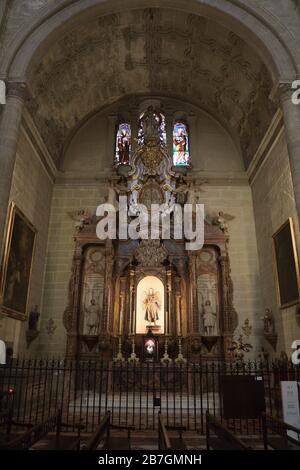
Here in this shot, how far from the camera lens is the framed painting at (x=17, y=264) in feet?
36.0

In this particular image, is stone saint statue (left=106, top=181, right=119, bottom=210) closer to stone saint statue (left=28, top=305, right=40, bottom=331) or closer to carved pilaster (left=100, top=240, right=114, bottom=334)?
carved pilaster (left=100, top=240, right=114, bottom=334)

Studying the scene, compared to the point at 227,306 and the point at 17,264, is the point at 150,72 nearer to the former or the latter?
the point at 17,264

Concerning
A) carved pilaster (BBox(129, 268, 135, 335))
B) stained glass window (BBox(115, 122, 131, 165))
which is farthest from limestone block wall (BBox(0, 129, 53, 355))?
carved pilaster (BBox(129, 268, 135, 335))

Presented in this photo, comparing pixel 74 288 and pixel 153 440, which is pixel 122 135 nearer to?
pixel 74 288

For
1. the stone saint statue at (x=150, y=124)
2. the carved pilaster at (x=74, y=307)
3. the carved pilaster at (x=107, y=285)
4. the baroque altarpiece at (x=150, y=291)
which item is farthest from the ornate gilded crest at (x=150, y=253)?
the stone saint statue at (x=150, y=124)

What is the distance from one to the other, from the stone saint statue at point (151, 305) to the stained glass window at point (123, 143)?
6272 millimetres

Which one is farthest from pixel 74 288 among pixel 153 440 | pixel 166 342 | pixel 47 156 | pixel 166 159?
pixel 153 440

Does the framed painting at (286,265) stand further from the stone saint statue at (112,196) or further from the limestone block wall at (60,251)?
the limestone block wall at (60,251)

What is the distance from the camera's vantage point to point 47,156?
1503 centimetres

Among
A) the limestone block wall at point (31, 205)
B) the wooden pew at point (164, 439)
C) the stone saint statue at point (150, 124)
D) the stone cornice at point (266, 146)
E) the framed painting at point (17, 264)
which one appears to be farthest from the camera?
the stone saint statue at point (150, 124)

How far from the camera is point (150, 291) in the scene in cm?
1480

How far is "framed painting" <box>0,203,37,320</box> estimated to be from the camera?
1098cm

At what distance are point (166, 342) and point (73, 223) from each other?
6.48 m

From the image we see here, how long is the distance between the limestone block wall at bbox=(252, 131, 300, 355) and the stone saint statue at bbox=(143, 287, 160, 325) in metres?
4.24
